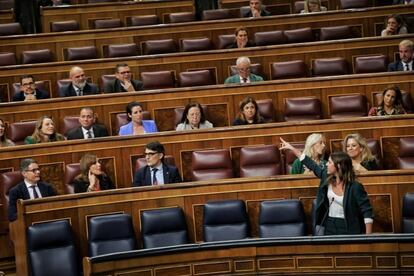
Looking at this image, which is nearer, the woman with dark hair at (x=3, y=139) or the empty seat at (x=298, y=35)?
the woman with dark hair at (x=3, y=139)

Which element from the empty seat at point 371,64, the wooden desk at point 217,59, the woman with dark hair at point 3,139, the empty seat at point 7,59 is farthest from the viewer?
the empty seat at point 7,59

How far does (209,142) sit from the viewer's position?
237 inches

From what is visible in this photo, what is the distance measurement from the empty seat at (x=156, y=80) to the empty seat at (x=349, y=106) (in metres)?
1.23

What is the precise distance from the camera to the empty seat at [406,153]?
575 cm

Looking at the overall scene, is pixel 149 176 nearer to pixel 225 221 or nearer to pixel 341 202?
pixel 225 221

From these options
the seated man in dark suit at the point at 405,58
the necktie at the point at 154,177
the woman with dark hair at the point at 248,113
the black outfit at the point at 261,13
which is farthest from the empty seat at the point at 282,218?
the black outfit at the point at 261,13

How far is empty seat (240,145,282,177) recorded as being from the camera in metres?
5.80

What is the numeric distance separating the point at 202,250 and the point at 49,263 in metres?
0.92

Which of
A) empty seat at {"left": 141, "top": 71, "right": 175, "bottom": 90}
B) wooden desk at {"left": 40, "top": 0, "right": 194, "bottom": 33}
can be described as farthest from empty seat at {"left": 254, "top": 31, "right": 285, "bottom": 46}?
wooden desk at {"left": 40, "top": 0, "right": 194, "bottom": 33}

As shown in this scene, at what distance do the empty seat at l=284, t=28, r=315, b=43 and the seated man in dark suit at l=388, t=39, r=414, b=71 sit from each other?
0.93 m

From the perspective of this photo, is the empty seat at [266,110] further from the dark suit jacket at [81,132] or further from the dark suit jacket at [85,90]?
the dark suit jacket at [85,90]

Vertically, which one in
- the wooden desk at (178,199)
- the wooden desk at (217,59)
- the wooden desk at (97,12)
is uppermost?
the wooden desk at (97,12)

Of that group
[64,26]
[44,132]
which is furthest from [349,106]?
[64,26]

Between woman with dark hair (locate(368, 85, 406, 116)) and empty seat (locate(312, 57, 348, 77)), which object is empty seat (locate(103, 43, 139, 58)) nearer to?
empty seat (locate(312, 57, 348, 77))
